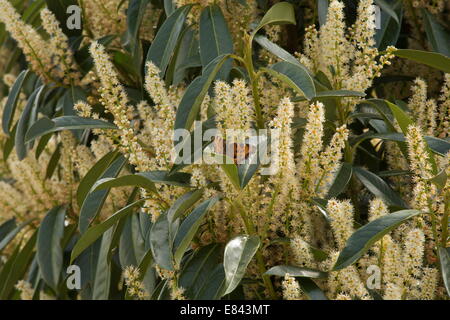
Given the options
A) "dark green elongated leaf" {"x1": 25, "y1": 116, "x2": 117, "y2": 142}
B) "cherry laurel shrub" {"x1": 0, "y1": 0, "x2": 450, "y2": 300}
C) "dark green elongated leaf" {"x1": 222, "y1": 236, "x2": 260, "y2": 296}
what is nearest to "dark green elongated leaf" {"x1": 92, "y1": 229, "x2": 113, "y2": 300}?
"cherry laurel shrub" {"x1": 0, "y1": 0, "x2": 450, "y2": 300}

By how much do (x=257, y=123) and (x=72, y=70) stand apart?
2.36 feet

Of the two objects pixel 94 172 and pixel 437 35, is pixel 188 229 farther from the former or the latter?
pixel 437 35

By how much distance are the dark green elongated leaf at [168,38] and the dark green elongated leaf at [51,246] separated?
575mm

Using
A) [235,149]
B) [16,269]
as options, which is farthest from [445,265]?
[16,269]

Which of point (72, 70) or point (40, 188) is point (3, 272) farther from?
point (72, 70)

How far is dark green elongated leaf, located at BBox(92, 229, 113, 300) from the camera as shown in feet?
5.07

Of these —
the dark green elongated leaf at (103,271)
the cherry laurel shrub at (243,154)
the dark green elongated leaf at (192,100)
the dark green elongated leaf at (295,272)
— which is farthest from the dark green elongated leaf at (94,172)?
the dark green elongated leaf at (295,272)

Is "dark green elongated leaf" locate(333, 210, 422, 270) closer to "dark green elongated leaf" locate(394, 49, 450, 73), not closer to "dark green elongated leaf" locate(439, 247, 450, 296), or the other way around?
"dark green elongated leaf" locate(439, 247, 450, 296)

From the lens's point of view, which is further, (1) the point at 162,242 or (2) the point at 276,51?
(2) the point at 276,51

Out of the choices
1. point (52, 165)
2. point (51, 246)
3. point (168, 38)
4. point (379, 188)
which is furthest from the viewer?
point (52, 165)

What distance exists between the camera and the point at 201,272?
1309 mm

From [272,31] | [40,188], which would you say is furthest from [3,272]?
[272,31]

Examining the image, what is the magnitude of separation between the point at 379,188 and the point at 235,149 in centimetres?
37

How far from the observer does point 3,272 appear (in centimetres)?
202
